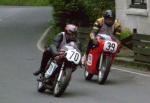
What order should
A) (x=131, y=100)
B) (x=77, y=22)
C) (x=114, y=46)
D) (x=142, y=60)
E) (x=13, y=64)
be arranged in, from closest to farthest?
(x=131, y=100) → (x=114, y=46) → (x=142, y=60) → (x=13, y=64) → (x=77, y=22)

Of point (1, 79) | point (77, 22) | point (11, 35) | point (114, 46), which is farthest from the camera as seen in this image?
point (11, 35)

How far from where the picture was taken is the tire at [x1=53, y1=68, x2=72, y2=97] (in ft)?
42.0

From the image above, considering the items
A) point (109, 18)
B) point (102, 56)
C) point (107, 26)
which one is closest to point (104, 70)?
point (102, 56)

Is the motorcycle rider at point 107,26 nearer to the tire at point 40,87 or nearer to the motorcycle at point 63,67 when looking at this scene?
the tire at point 40,87

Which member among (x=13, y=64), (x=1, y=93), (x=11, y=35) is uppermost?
(x=1, y=93)

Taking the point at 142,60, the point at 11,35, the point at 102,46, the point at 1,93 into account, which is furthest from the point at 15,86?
the point at 11,35

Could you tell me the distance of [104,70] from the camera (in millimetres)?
14859

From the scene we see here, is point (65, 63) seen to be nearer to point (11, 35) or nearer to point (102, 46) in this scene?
point (102, 46)

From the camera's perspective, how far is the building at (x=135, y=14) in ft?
75.6

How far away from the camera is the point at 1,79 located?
16.1 metres

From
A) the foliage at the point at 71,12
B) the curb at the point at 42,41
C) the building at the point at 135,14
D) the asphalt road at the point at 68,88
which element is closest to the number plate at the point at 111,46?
the asphalt road at the point at 68,88

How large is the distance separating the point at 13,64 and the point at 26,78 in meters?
3.48

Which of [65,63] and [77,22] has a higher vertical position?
[65,63]

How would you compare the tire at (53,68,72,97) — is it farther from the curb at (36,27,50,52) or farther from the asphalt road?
the curb at (36,27,50,52)
